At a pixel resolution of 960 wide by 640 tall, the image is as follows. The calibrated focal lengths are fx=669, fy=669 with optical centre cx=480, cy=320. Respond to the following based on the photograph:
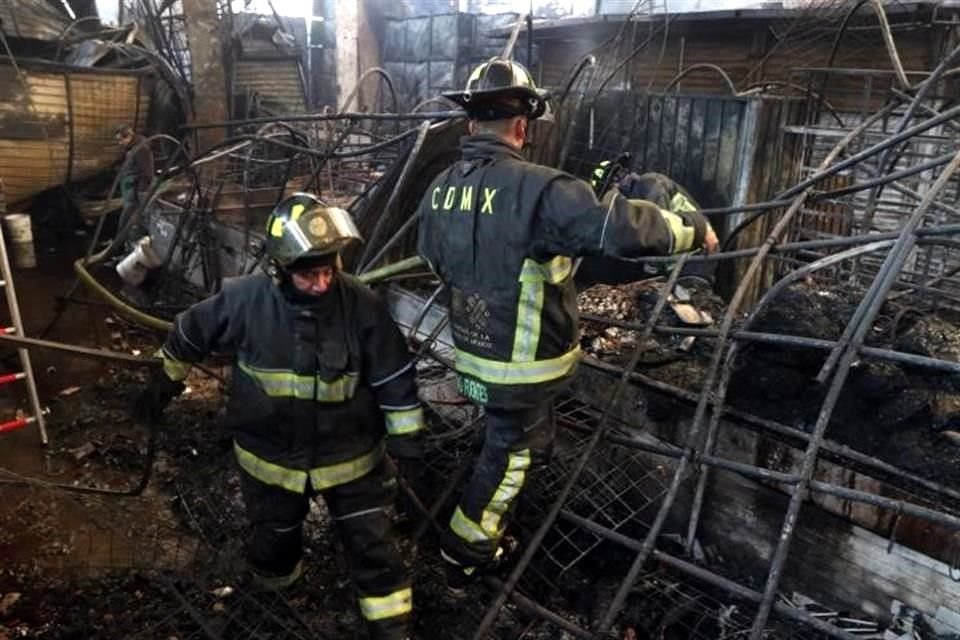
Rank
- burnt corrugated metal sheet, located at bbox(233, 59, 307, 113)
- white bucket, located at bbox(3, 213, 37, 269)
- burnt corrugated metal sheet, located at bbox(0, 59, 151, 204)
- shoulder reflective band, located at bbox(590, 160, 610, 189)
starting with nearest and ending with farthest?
shoulder reflective band, located at bbox(590, 160, 610, 189)
white bucket, located at bbox(3, 213, 37, 269)
burnt corrugated metal sheet, located at bbox(0, 59, 151, 204)
burnt corrugated metal sheet, located at bbox(233, 59, 307, 113)

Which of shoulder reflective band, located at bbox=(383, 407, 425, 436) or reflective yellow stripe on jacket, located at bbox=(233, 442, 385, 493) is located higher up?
shoulder reflective band, located at bbox=(383, 407, 425, 436)

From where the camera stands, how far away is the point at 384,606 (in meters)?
2.99

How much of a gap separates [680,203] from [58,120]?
10.4m

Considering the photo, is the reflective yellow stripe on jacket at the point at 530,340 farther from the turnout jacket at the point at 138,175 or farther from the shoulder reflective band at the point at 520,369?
the turnout jacket at the point at 138,175

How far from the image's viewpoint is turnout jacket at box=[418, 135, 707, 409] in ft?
7.98

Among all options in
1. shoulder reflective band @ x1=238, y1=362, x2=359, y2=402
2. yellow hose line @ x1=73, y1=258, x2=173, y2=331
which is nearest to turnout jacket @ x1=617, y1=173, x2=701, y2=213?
shoulder reflective band @ x1=238, y1=362, x2=359, y2=402

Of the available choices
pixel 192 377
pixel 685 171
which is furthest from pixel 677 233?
pixel 192 377

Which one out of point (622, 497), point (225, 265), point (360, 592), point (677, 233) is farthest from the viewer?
point (225, 265)

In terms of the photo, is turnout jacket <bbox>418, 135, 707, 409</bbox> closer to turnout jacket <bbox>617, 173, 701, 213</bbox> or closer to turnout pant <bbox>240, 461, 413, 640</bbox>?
turnout jacket <bbox>617, 173, 701, 213</bbox>

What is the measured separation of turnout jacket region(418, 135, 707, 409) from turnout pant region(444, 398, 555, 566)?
0.12 metres

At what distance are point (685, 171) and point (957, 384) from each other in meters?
3.52

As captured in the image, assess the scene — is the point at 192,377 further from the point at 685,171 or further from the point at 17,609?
the point at 685,171

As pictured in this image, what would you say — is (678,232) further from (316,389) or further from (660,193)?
(316,389)

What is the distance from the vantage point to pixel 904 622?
10.1 feet
